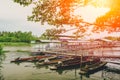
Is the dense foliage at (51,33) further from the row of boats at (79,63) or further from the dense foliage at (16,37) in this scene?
the dense foliage at (16,37)

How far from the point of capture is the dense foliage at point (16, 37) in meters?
84.5

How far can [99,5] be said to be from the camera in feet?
31.6

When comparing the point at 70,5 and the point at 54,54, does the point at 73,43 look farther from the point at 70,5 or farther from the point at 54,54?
the point at 70,5

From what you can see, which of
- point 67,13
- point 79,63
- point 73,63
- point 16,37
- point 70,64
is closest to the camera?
point 67,13

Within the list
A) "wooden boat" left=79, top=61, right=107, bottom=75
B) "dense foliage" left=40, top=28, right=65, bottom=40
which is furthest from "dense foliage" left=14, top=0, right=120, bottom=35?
"wooden boat" left=79, top=61, right=107, bottom=75

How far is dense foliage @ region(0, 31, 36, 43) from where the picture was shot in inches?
3327

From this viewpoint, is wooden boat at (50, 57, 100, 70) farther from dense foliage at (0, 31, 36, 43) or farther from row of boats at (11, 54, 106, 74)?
dense foliage at (0, 31, 36, 43)

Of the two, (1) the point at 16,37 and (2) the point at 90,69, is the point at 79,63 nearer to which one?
(2) the point at 90,69

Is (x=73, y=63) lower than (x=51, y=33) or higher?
lower

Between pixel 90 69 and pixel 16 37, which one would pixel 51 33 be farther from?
pixel 16 37

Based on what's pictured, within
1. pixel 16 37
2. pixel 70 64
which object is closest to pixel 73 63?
pixel 70 64

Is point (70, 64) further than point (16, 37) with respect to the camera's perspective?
No

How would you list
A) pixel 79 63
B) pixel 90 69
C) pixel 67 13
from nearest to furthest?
1. pixel 67 13
2. pixel 90 69
3. pixel 79 63

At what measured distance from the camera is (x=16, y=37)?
88.7 meters
